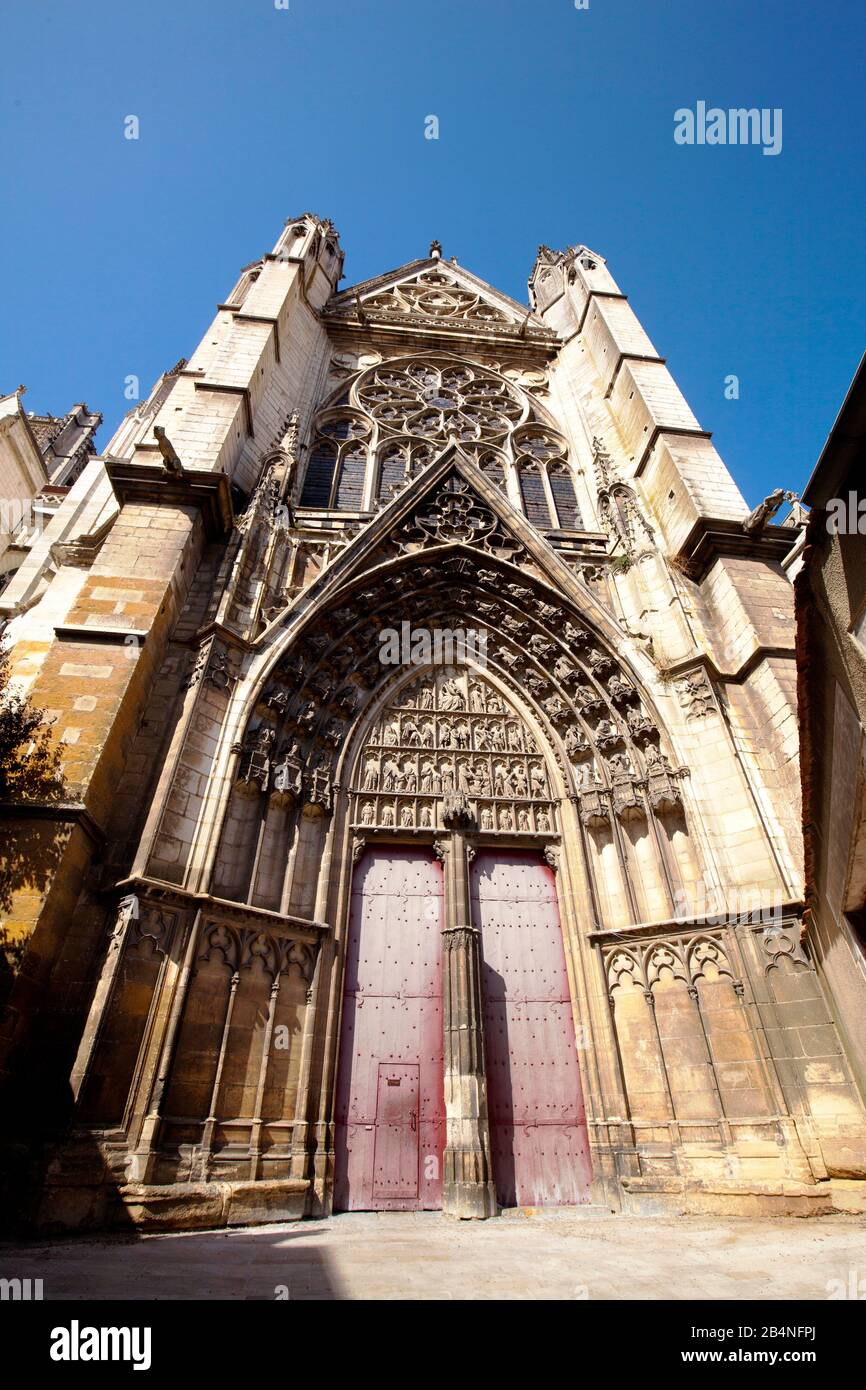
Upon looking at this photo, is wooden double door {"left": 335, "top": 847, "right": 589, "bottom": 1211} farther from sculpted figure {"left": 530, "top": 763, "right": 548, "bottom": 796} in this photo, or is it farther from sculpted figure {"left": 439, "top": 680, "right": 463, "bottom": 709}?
sculpted figure {"left": 439, "top": 680, "right": 463, "bottom": 709}

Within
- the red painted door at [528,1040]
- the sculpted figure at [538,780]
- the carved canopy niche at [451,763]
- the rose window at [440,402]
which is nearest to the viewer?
the red painted door at [528,1040]

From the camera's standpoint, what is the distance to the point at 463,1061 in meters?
6.58

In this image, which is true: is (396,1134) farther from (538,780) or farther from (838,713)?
(838,713)

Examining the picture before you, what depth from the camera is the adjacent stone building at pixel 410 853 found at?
17.7ft

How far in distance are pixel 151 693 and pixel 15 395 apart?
16.6 meters

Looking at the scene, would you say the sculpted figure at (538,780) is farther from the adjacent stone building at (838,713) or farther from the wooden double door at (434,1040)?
the adjacent stone building at (838,713)

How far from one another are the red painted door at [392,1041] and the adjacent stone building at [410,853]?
3 centimetres

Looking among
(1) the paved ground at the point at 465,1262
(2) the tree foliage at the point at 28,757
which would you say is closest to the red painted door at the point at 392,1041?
(1) the paved ground at the point at 465,1262

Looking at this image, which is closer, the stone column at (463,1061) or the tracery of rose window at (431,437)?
the stone column at (463,1061)

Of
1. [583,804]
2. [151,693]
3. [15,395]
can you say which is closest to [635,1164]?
[583,804]

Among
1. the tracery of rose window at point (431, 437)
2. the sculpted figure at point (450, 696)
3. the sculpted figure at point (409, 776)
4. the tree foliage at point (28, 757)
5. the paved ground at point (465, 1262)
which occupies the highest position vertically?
the tracery of rose window at point (431, 437)
